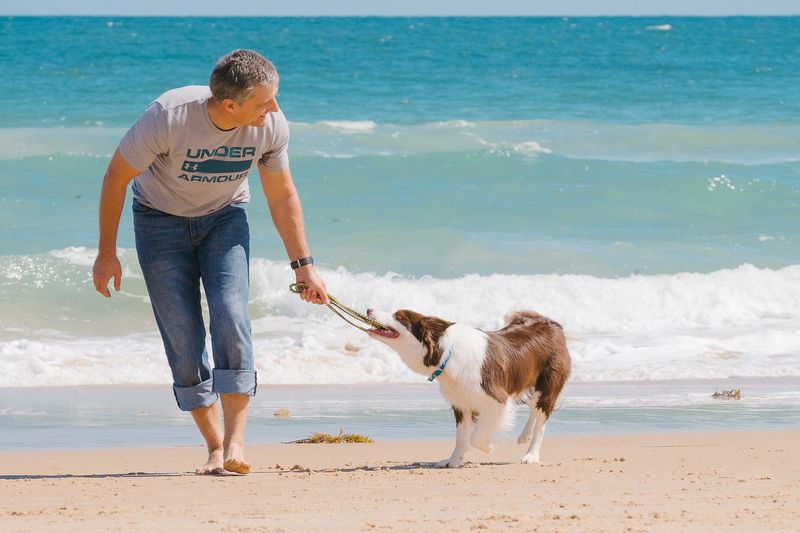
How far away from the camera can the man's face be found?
4625 mm

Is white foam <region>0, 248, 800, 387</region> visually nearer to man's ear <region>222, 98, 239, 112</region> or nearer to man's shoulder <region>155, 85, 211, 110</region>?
man's shoulder <region>155, 85, 211, 110</region>

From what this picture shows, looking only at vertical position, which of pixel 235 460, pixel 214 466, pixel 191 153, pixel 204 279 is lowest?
pixel 214 466

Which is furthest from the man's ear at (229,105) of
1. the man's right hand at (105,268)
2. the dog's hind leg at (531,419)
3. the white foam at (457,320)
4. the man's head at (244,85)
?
the white foam at (457,320)

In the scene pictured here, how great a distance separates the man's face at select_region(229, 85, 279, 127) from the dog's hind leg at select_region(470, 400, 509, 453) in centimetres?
184

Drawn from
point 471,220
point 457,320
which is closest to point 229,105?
point 457,320

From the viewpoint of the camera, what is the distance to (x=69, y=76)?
34562 millimetres

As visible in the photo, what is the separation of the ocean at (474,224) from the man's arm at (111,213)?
335 cm

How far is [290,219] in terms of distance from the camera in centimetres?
523

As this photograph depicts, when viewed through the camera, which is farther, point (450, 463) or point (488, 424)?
point (450, 463)

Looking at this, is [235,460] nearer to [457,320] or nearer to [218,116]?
[218,116]

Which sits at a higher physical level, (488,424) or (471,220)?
(488,424)

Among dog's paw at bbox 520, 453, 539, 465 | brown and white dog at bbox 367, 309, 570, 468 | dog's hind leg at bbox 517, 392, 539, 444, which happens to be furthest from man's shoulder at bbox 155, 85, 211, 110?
dog's paw at bbox 520, 453, 539, 465

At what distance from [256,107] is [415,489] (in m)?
1.76

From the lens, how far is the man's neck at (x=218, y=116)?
4.72 metres
